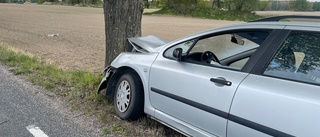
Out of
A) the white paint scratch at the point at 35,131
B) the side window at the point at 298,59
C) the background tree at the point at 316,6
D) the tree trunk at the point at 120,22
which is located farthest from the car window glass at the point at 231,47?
the background tree at the point at 316,6

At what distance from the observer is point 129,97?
3.55 m

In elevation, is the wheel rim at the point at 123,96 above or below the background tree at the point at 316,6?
below

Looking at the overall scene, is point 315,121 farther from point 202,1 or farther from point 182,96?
point 202,1

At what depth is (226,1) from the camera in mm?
62812

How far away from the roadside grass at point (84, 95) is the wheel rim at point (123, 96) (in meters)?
0.18

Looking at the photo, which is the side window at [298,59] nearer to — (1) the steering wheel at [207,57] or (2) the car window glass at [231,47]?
(2) the car window glass at [231,47]

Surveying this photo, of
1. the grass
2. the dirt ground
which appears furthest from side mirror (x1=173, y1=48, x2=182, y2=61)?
the grass

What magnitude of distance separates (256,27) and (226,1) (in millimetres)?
63908

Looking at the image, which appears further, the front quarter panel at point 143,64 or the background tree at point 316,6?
the background tree at point 316,6

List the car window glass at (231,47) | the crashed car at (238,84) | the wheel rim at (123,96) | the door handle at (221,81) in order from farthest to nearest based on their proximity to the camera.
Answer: the wheel rim at (123,96)
the car window glass at (231,47)
the door handle at (221,81)
the crashed car at (238,84)

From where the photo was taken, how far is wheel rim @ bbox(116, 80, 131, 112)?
11.8 feet

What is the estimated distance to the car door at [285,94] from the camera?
1882 millimetres

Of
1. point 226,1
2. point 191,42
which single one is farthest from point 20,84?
point 226,1

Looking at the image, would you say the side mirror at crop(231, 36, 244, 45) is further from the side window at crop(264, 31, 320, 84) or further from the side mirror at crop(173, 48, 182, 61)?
the side window at crop(264, 31, 320, 84)
